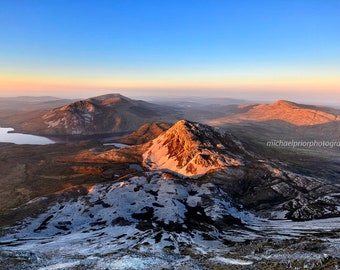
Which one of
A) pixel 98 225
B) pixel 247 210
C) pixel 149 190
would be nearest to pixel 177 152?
pixel 149 190

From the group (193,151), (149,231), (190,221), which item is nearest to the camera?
(149,231)

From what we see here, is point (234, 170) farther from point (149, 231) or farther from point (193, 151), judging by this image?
point (149, 231)

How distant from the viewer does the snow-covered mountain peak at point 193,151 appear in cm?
14612

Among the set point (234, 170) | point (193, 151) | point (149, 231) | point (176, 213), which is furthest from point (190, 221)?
point (193, 151)

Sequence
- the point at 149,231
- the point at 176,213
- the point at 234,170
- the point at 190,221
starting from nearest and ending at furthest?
the point at 149,231
the point at 190,221
the point at 176,213
the point at 234,170

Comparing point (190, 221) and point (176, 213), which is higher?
point (176, 213)

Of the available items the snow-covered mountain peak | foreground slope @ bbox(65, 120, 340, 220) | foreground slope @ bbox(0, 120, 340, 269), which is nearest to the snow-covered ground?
foreground slope @ bbox(0, 120, 340, 269)

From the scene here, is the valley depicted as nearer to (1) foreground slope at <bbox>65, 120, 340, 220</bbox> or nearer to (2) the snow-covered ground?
(2) the snow-covered ground

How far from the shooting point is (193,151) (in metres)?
159

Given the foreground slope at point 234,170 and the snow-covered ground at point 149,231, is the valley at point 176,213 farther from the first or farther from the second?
the foreground slope at point 234,170

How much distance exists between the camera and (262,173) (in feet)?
444

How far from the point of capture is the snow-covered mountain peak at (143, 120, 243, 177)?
479ft

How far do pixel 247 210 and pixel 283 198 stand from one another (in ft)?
64.8

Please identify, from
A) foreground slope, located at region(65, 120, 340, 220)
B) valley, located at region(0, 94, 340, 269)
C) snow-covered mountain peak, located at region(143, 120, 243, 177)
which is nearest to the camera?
valley, located at region(0, 94, 340, 269)
